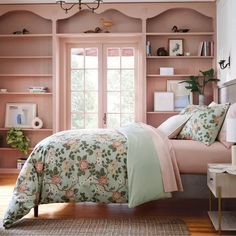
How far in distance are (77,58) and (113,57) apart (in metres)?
0.58

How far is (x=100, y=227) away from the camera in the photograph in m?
3.10

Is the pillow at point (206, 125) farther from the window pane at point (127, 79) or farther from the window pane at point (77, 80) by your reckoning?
the window pane at point (77, 80)

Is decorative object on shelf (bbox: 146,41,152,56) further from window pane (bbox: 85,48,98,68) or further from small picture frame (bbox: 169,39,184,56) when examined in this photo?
window pane (bbox: 85,48,98,68)

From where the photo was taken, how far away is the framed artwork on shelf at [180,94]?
19.2 feet

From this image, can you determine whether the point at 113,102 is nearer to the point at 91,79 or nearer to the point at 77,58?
the point at 91,79

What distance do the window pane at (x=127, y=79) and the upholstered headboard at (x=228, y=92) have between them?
1410 millimetres

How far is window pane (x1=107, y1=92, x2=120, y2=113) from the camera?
609 centimetres

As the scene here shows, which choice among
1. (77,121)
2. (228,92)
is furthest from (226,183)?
(77,121)

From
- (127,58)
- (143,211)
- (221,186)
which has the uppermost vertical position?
(127,58)

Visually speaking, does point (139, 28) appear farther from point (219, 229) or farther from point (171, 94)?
point (219, 229)

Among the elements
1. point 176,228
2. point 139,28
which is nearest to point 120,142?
point 176,228

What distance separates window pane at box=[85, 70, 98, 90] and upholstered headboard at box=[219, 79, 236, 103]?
6.40 feet

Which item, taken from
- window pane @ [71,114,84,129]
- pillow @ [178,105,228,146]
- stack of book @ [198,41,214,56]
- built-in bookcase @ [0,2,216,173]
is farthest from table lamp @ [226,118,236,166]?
window pane @ [71,114,84,129]

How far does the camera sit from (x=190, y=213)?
3525mm
